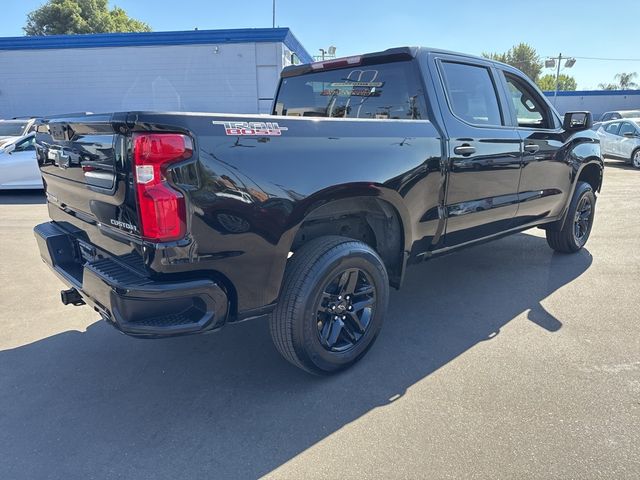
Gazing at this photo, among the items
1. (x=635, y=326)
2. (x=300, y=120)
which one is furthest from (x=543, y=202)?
(x=300, y=120)

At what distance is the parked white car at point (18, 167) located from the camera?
953 centimetres

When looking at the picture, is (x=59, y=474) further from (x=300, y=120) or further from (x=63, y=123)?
(x=300, y=120)

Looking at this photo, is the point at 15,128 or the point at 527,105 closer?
the point at 527,105

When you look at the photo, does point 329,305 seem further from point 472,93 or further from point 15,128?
point 15,128

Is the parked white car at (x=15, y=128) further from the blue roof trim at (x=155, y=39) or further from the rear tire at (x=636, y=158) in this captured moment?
the rear tire at (x=636, y=158)

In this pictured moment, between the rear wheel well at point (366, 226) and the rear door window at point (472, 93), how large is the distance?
A: 1.05 meters

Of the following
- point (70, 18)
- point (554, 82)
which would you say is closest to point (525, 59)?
point (554, 82)

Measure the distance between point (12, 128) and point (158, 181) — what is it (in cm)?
1140

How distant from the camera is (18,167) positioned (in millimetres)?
9594

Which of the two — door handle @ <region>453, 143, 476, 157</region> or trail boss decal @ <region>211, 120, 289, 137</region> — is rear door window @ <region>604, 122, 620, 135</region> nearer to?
door handle @ <region>453, 143, 476, 157</region>

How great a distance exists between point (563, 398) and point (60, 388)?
3.08 meters

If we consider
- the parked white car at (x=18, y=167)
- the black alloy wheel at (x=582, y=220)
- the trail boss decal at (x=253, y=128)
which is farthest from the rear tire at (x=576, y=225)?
the parked white car at (x=18, y=167)

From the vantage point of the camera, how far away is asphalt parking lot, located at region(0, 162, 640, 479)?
2242 mm

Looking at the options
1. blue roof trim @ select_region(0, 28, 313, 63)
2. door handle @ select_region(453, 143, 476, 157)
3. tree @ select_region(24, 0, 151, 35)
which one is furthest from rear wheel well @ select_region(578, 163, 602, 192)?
tree @ select_region(24, 0, 151, 35)
